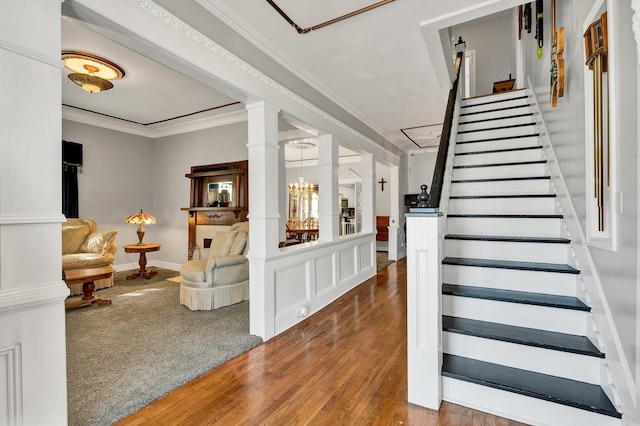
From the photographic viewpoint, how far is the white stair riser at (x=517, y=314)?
1836mm

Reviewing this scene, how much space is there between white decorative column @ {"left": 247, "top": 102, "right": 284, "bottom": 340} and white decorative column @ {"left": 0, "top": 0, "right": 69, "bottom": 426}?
1.51 meters

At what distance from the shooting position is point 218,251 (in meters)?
4.12

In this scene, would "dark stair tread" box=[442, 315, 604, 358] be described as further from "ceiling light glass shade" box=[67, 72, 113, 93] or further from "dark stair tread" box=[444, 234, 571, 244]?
"ceiling light glass shade" box=[67, 72, 113, 93]

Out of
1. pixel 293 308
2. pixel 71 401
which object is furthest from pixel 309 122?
pixel 71 401

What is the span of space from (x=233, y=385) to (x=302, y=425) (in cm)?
63

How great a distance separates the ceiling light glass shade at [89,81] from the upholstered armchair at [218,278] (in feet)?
7.76

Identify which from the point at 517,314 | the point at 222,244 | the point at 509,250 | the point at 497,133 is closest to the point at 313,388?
the point at 517,314

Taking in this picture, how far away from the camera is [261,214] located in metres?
2.75

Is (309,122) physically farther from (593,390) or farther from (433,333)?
(593,390)

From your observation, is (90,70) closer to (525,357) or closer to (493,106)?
(525,357)

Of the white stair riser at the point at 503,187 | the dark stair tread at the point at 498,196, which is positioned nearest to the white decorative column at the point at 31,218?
the dark stair tread at the point at 498,196

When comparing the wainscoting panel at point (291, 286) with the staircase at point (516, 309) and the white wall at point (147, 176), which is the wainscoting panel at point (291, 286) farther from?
the white wall at point (147, 176)

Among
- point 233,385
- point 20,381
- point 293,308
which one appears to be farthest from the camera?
point 293,308

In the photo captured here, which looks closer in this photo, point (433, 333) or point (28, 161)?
point (28, 161)
